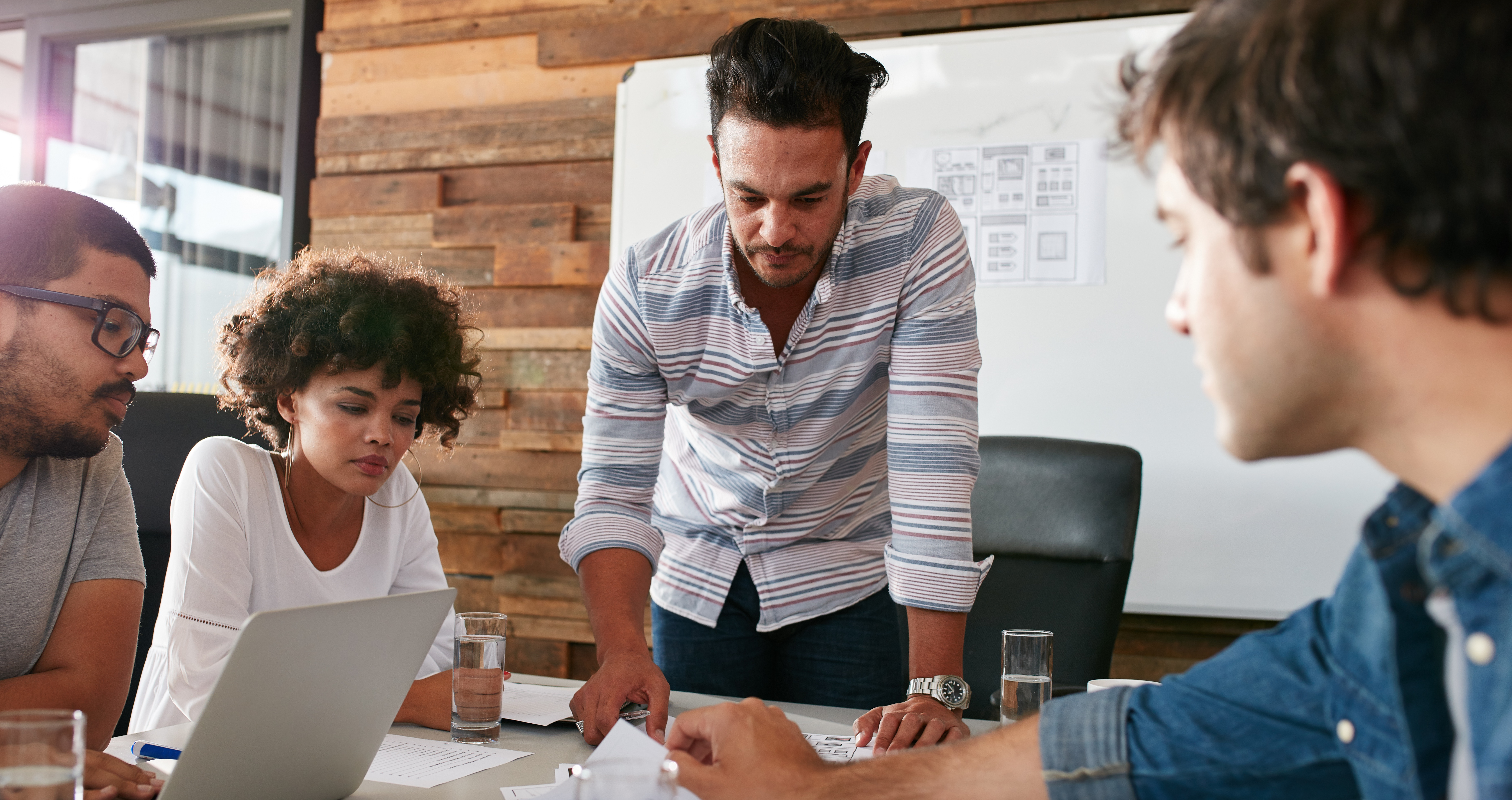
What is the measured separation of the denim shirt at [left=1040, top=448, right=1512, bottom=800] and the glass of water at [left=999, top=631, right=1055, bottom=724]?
304mm

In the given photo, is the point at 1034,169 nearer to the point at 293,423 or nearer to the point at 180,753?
the point at 293,423

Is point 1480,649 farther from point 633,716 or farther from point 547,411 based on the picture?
point 547,411

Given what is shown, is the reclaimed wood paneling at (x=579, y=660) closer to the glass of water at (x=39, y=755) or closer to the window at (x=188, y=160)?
the window at (x=188, y=160)

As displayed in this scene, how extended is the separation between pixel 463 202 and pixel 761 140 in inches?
72.4

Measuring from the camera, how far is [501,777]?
39.9 inches

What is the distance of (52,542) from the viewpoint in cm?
130

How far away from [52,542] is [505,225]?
5.77 ft

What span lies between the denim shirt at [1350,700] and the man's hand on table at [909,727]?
0.26 metres

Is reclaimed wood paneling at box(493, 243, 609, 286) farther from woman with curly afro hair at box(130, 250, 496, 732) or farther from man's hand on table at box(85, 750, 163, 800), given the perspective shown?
man's hand on table at box(85, 750, 163, 800)

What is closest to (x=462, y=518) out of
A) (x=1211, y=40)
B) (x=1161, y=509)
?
(x=1161, y=509)

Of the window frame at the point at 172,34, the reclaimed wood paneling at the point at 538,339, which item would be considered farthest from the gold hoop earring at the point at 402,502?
the window frame at the point at 172,34

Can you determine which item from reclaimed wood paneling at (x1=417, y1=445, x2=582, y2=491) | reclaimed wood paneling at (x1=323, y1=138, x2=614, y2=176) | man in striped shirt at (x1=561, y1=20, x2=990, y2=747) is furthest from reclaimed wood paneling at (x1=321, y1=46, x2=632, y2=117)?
man in striped shirt at (x1=561, y1=20, x2=990, y2=747)

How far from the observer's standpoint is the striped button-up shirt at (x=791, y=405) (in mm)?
1475

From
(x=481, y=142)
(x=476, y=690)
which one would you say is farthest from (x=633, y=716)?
(x=481, y=142)
